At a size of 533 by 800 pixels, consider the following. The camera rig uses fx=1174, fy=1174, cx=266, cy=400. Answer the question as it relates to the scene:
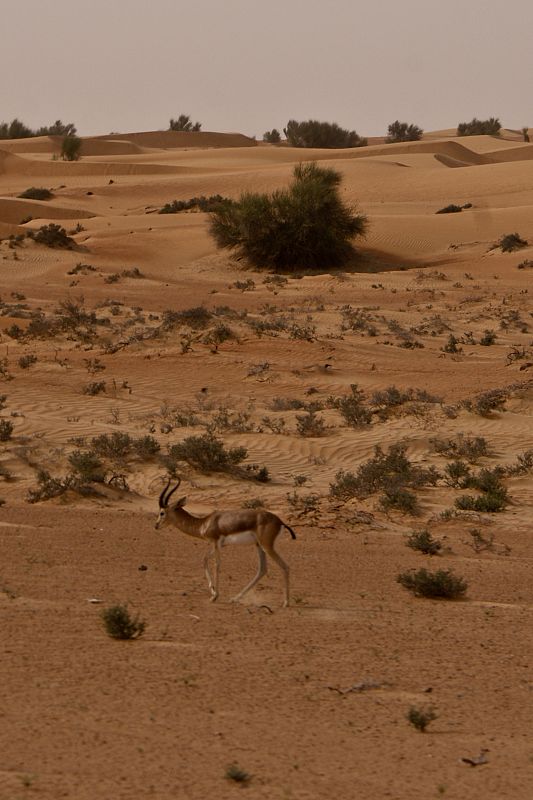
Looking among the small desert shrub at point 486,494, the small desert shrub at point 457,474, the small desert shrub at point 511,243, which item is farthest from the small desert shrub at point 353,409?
the small desert shrub at point 511,243

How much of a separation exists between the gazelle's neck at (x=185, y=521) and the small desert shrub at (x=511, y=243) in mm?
35894

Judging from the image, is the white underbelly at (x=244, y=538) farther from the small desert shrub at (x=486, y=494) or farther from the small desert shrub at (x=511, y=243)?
the small desert shrub at (x=511, y=243)

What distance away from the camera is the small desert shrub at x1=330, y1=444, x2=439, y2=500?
15.6 m

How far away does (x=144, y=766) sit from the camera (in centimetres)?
639

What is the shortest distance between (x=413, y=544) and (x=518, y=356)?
514 inches

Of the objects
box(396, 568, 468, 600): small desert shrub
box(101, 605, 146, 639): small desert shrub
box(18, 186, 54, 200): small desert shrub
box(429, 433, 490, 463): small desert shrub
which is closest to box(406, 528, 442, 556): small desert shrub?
box(396, 568, 468, 600): small desert shrub

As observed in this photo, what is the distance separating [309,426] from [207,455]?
10.0ft

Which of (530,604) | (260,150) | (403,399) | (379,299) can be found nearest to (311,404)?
(403,399)

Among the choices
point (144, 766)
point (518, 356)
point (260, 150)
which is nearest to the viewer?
point (144, 766)

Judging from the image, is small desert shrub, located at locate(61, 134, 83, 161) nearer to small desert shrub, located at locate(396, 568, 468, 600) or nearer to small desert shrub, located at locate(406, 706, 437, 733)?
small desert shrub, located at locate(396, 568, 468, 600)

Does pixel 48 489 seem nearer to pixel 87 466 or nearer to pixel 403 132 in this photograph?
pixel 87 466

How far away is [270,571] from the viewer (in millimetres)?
11875

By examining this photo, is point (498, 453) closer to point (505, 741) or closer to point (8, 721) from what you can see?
point (505, 741)

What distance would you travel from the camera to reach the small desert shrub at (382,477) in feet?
51.1
